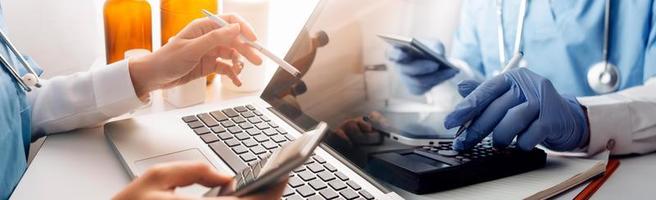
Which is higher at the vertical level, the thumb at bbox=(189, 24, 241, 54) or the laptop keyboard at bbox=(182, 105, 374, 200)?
the thumb at bbox=(189, 24, 241, 54)

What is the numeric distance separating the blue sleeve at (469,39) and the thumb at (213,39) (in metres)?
0.68

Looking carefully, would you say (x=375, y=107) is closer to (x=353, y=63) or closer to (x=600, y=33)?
(x=353, y=63)

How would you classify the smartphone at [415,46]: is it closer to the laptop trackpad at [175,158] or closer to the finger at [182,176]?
the laptop trackpad at [175,158]

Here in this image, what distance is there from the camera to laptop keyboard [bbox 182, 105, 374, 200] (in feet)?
1.85

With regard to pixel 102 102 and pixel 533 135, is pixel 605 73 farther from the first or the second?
pixel 102 102

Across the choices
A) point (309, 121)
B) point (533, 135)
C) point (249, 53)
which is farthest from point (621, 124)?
point (249, 53)

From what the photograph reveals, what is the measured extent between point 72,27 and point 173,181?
0.79m

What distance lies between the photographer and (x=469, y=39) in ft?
4.21

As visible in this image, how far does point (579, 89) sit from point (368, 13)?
17.4 inches

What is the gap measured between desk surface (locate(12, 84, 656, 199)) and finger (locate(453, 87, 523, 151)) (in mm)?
116

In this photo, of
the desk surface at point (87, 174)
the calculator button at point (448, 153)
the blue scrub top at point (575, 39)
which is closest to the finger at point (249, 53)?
the desk surface at point (87, 174)

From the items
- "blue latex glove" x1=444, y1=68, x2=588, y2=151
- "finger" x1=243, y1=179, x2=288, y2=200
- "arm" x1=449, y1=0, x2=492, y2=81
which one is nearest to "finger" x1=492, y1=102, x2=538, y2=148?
"blue latex glove" x1=444, y1=68, x2=588, y2=151

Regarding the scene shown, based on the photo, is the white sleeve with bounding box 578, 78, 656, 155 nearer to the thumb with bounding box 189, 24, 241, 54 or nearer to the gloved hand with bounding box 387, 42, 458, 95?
the gloved hand with bounding box 387, 42, 458, 95

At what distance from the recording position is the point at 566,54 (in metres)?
1.07
